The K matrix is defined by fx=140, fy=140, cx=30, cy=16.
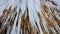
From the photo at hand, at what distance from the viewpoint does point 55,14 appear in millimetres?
811

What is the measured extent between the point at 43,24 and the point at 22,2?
0.73ft

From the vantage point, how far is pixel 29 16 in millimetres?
805

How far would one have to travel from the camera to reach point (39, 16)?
81cm

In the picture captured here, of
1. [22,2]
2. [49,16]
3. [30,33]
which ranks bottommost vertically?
[30,33]

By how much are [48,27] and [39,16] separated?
3.7 inches

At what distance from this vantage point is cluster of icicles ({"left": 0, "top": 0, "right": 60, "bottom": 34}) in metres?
0.74

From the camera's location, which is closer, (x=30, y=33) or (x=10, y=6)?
(x=30, y=33)

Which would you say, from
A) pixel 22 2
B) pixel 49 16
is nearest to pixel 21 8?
pixel 22 2

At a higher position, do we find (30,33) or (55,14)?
(55,14)

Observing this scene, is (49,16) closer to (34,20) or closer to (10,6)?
(34,20)

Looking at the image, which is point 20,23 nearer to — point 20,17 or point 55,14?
point 20,17

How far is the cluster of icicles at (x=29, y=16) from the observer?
2.43 ft

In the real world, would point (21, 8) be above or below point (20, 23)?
above

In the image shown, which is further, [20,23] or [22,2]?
[22,2]
